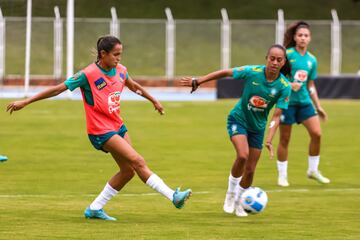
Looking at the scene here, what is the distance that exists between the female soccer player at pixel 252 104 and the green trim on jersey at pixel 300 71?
10.2 feet

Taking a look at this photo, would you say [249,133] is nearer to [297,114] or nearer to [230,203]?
[230,203]

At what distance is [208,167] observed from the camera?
57.8ft

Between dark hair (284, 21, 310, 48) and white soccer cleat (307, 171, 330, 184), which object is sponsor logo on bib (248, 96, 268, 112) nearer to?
dark hair (284, 21, 310, 48)

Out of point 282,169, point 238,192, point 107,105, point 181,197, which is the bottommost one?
Answer: point 282,169

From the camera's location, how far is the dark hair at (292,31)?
15.1m

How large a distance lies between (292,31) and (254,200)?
4.19 meters

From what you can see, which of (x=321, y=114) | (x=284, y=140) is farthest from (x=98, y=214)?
(x=321, y=114)

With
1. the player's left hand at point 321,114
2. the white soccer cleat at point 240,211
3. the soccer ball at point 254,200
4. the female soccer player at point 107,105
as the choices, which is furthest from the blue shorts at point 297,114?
the female soccer player at point 107,105

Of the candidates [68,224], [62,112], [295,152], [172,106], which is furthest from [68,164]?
[172,106]

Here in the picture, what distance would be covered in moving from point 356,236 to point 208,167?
714 centimetres

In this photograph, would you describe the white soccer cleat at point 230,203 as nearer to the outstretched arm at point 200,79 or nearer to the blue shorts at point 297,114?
the outstretched arm at point 200,79

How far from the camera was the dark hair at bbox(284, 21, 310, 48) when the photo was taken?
49.5ft

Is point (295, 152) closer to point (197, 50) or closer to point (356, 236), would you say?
point (356, 236)

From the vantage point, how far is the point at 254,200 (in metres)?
11.7
